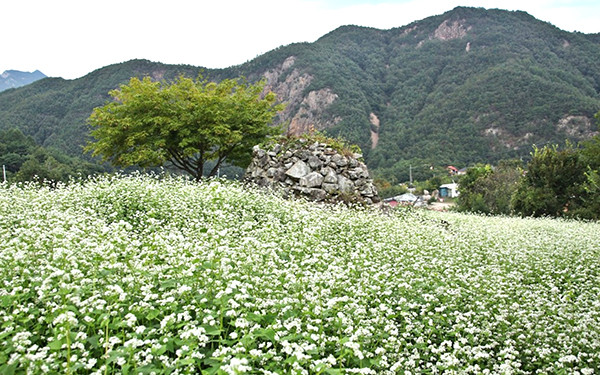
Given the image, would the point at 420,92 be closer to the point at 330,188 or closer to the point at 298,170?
the point at 330,188

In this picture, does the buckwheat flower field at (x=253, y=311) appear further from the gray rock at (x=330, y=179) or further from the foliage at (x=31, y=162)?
the foliage at (x=31, y=162)

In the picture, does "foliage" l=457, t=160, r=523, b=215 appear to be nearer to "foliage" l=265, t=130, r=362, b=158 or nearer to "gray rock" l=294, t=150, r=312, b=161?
"foliage" l=265, t=130, r=362, b=158

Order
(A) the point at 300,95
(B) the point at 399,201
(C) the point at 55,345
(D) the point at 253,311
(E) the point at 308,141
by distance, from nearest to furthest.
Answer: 1. (C) the point at 55,345
2. (D) the point at 253,311
3. (E) the point at 308,141
4. (B) the point at 399,201
5. (A) the point at 300,95

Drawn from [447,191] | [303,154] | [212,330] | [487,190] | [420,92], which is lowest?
[447,191]

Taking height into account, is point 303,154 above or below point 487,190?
above

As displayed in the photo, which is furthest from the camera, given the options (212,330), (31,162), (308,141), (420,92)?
(420,92)

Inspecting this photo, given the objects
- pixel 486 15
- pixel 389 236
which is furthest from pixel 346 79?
pixel 389 236

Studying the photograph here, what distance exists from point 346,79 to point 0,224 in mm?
106866

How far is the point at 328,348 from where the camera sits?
3777mm

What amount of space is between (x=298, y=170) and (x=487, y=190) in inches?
1208

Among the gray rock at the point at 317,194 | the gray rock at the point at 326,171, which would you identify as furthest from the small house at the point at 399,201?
the gray rock at the point at 317,194

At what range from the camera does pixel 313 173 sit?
14641 mm

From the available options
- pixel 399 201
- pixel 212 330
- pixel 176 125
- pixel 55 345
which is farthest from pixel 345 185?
pixel 55 345

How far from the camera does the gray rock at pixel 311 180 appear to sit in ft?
47.4
